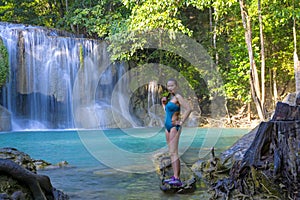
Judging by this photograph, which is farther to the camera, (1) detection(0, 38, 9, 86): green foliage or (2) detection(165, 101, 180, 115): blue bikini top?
(1) detection(0, 38, 9, 86): green foliage

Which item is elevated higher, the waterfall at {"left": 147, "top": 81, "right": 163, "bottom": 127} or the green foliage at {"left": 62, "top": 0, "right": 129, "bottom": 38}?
the green foliage at {"left": 62, "top": 0, "right": 129, "bottom": 38}

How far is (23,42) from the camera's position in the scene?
2027cm

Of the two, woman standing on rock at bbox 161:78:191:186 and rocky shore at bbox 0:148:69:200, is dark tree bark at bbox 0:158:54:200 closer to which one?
rocky shore at bbox 0:148:69:200

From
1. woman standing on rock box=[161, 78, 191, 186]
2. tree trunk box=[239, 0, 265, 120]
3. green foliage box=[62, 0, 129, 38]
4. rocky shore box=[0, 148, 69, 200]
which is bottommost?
rocky shore box=[0, 148, 69, 200]

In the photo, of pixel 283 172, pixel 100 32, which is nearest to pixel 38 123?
pixel 100 32

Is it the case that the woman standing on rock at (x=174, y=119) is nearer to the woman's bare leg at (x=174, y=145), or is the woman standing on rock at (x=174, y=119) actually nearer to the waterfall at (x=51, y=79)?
the woman's bare leg at (x=174, y=145)

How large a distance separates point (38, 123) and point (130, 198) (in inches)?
641

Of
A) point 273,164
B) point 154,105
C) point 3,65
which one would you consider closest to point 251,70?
point 154,105

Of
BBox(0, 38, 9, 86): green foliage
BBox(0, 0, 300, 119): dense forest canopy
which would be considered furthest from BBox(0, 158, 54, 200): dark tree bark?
BBox(0, 38, 9, 86): green foliage

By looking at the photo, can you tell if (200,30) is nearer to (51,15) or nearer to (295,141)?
(51,15)

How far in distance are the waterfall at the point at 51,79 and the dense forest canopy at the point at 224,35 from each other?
180 centimetres

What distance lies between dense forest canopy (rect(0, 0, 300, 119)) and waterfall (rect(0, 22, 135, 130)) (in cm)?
180

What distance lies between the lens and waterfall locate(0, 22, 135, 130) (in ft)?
65.4

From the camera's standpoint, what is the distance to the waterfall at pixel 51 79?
1994 cm
